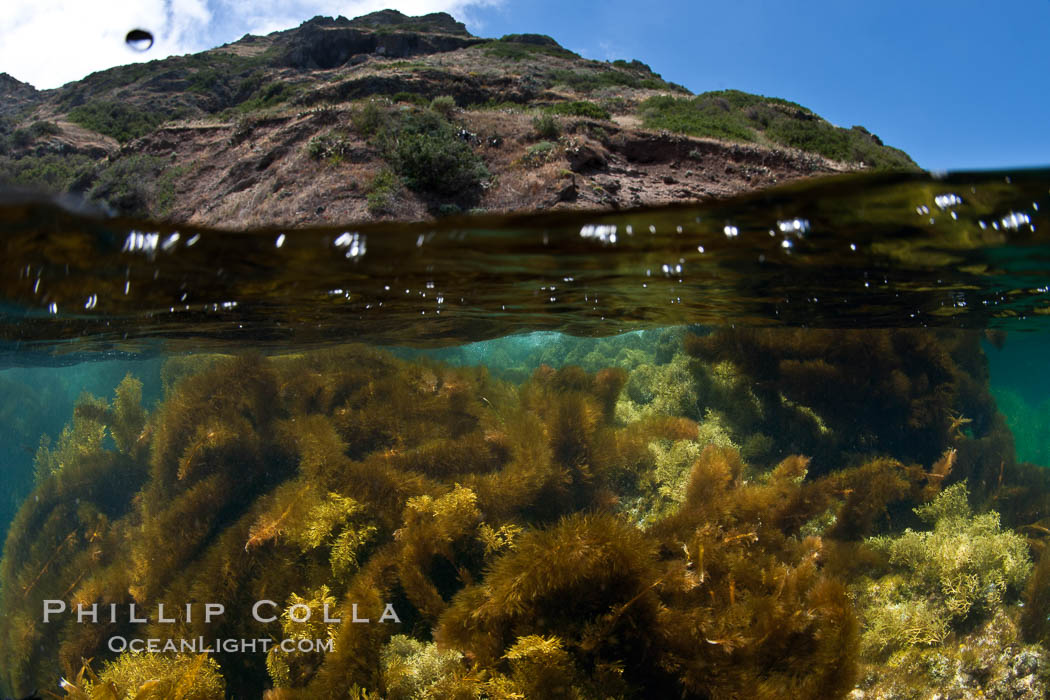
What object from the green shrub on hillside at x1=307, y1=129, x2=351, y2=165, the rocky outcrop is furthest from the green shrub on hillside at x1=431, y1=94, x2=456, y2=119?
the rocky outcrop

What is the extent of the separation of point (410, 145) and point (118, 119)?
2010 centimetres

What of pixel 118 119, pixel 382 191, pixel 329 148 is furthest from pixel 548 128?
pixel 118 119

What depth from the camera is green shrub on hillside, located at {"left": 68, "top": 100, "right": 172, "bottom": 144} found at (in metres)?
21.6

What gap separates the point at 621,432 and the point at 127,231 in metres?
7.83

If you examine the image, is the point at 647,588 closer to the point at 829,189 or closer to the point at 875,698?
the point at 875,698

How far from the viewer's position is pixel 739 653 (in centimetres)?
418

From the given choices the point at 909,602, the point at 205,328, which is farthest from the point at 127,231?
the point at 909,602

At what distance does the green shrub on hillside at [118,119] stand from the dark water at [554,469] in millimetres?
14856

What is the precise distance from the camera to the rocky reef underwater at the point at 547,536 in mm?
4219

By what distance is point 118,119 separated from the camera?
22906mm

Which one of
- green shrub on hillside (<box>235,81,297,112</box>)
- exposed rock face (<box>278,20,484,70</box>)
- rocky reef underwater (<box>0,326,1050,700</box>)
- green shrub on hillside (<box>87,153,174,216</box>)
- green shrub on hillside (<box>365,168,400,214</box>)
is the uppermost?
exposed rock face (<box>278,20,484,70</box>)

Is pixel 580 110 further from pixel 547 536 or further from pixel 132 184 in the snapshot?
pixel 547 536

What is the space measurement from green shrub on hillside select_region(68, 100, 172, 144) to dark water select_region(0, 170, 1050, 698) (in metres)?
14.9

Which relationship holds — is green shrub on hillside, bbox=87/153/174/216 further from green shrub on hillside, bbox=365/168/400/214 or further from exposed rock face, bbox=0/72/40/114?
exposed rock face, bbox=0/72/40/114
